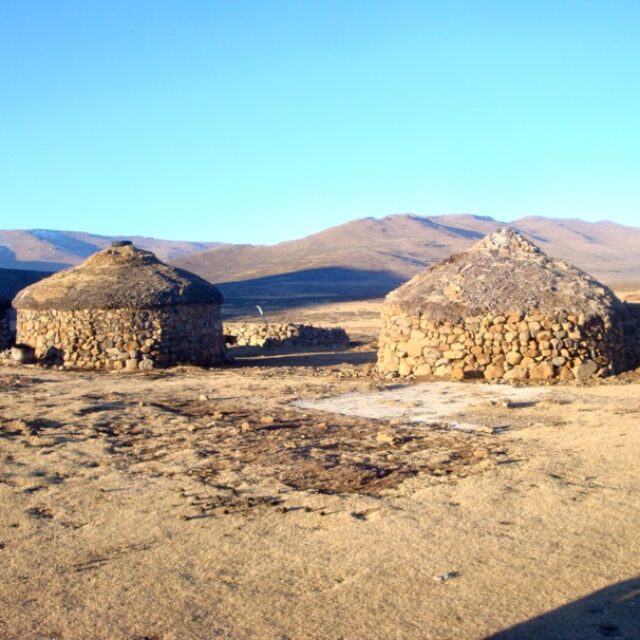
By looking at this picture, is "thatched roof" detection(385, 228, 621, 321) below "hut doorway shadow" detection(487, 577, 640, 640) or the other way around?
the other way around

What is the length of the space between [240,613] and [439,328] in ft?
29.0

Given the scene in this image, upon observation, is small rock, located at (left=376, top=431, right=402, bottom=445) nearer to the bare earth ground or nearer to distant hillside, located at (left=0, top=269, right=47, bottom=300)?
the bare earth ground

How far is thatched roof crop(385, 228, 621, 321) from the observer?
1249cm

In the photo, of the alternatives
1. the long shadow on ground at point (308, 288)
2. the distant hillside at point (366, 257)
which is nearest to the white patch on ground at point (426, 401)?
the long shadow on ground at point (308, 288)

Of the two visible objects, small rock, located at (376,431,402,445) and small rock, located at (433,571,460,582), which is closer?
small rock, located at (433,571,460,582)

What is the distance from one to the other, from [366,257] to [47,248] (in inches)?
3583

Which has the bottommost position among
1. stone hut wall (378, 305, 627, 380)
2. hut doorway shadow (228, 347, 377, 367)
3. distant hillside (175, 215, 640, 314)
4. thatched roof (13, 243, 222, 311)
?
hut doorway shadow (228, 347, 377, 367)

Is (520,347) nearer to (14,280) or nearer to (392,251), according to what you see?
(14,280)

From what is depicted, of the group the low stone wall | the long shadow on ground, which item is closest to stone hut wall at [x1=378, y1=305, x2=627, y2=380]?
the low stone wall

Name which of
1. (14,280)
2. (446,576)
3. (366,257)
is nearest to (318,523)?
(446,576)

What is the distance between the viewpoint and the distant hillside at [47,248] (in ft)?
493

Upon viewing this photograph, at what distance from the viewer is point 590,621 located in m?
4.18

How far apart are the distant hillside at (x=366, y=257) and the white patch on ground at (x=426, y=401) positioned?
1565 inches

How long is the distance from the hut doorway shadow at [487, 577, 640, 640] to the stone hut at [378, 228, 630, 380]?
25.7 feet
